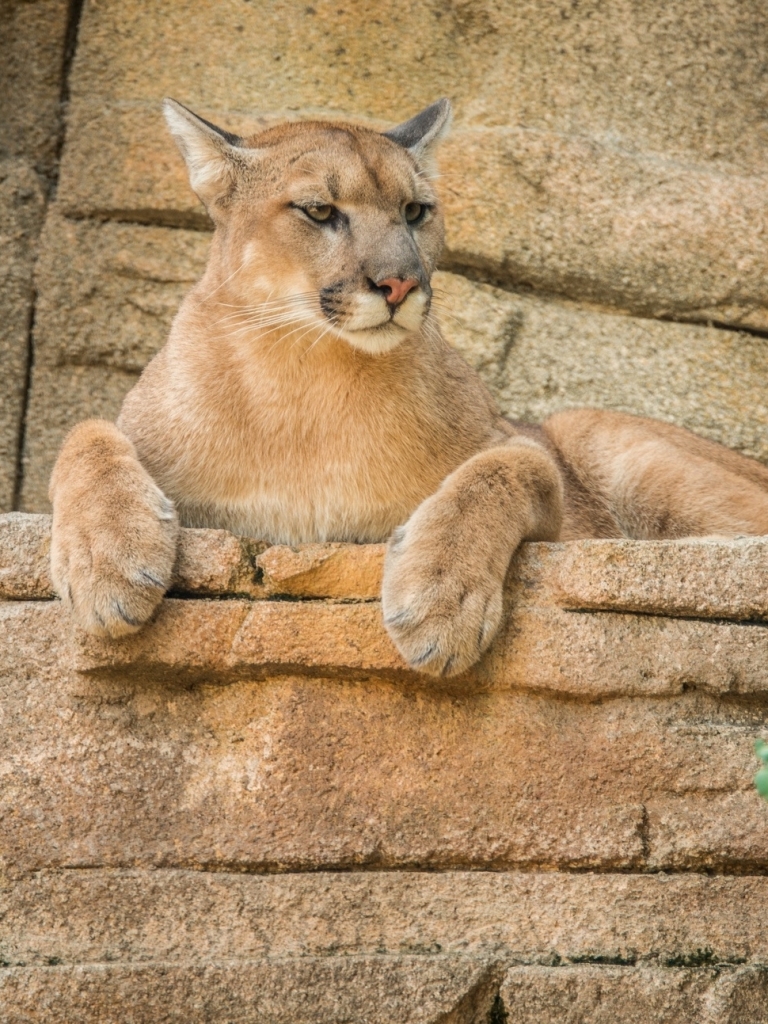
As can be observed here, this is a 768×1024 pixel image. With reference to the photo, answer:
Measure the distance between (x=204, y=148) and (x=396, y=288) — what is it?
0.87 meters

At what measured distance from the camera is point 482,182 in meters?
5.26

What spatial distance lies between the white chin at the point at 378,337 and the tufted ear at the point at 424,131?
86 centimetres

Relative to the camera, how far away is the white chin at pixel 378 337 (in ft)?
11.2

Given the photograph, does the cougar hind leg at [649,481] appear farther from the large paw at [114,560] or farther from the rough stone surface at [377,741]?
the large paw at [114,560]

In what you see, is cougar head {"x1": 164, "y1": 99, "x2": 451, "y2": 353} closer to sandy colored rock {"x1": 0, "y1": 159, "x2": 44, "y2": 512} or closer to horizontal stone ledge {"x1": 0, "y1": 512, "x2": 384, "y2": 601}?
horizontal stone ledge {"x1": 0, "y1": 512, "x2": 384, "y2": 601}

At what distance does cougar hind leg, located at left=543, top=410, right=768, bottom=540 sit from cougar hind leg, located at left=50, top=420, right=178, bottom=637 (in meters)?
1.32

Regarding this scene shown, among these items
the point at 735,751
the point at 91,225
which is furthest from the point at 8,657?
the point at 91,225

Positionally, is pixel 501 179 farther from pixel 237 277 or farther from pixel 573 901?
pixel 573 901

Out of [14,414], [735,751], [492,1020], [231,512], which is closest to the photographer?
[492,1020]

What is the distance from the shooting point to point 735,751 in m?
2.96

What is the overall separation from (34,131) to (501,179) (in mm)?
1778

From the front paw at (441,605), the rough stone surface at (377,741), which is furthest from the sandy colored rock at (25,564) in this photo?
the front paw at (441,605)

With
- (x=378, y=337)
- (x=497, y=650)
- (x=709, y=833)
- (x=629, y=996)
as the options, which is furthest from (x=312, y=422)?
(x=629, y=996)

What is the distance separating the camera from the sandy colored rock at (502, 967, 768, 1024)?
9.02 feet
